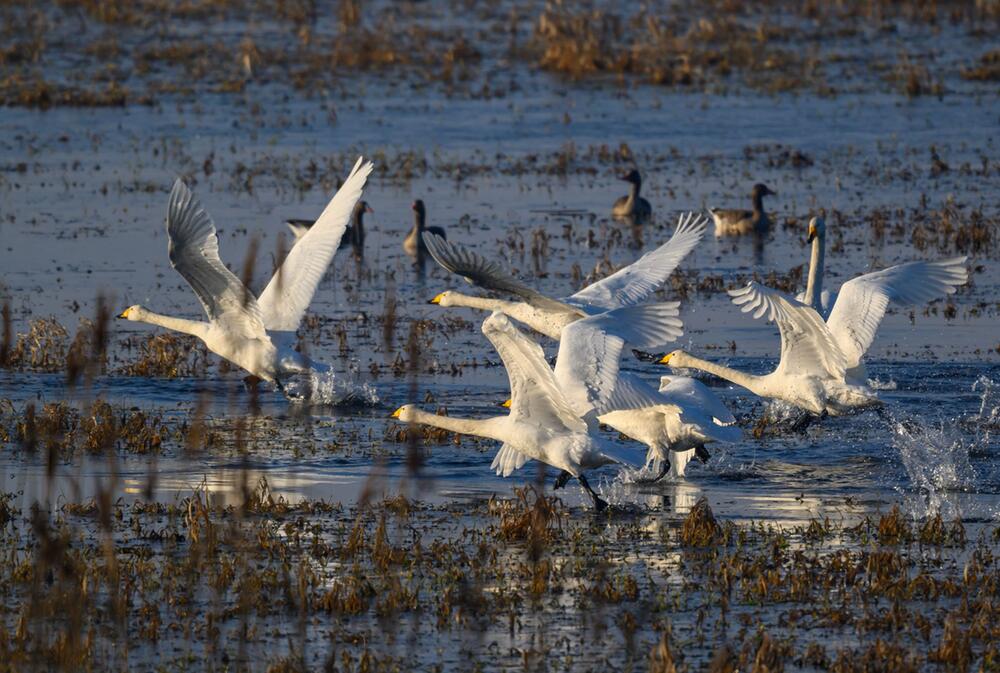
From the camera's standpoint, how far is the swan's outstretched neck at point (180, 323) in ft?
39.7

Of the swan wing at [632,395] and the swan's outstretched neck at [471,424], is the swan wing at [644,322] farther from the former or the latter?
the swan's outstretched neck at [471,424]

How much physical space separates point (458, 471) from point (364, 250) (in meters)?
8.16

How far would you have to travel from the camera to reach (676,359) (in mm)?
11680

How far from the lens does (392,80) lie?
91.9 ft

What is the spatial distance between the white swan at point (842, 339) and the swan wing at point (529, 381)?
1.97 m

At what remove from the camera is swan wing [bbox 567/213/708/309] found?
38.1ft

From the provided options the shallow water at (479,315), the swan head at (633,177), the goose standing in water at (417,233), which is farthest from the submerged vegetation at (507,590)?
the swan head at (633,177)

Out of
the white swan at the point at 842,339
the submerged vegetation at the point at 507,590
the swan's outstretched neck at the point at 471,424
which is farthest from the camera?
the white swan at the point at 842,339

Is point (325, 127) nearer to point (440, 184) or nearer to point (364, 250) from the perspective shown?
point (440, 184)

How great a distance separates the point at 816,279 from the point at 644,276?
1207mm

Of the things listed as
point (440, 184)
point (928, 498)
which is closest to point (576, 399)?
point (928, 498)

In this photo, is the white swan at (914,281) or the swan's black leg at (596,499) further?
the white swan at (914,281)

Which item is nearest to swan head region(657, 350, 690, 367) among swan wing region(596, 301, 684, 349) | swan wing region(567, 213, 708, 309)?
swan wing region(567, 213, 708, 309)

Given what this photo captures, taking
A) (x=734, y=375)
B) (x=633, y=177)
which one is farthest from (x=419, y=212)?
(x=734, y=375)
